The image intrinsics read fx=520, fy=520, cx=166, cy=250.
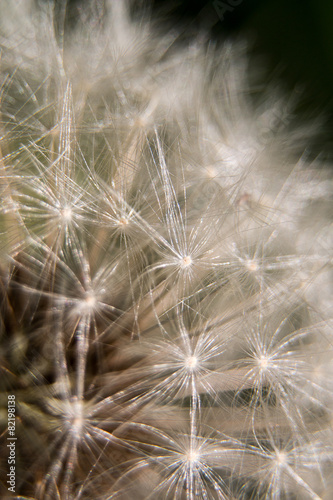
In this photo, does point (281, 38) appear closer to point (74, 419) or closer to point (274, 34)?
point (274, 34)

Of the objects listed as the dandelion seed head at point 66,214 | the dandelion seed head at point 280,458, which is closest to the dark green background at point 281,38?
the dandelion seed head at point 66,214

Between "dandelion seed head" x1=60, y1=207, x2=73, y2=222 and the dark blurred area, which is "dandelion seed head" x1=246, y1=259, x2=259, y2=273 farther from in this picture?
the dark blurred area

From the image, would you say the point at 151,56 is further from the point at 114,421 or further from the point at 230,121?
the point at 114,421

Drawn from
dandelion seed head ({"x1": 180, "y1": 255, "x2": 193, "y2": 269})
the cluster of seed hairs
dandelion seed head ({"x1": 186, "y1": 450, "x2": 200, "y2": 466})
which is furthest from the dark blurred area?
dandelion seed head ({"x1": 186, "y1": 450, "x2": 200, "y2": 466})

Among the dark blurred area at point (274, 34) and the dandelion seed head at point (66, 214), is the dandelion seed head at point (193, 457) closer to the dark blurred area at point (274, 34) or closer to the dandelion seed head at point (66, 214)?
the dandelion seed head at point (66, 214)

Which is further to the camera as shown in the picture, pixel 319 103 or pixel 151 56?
pixel 319 103

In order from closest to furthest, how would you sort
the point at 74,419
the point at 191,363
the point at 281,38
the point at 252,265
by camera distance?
1. the point at 74,419
2. the point at 191,363
3. the point at 252,265
4. the point at 281,38

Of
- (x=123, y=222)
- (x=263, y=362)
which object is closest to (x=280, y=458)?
(x=263, y=362)

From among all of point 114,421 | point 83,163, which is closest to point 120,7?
point 83,163
